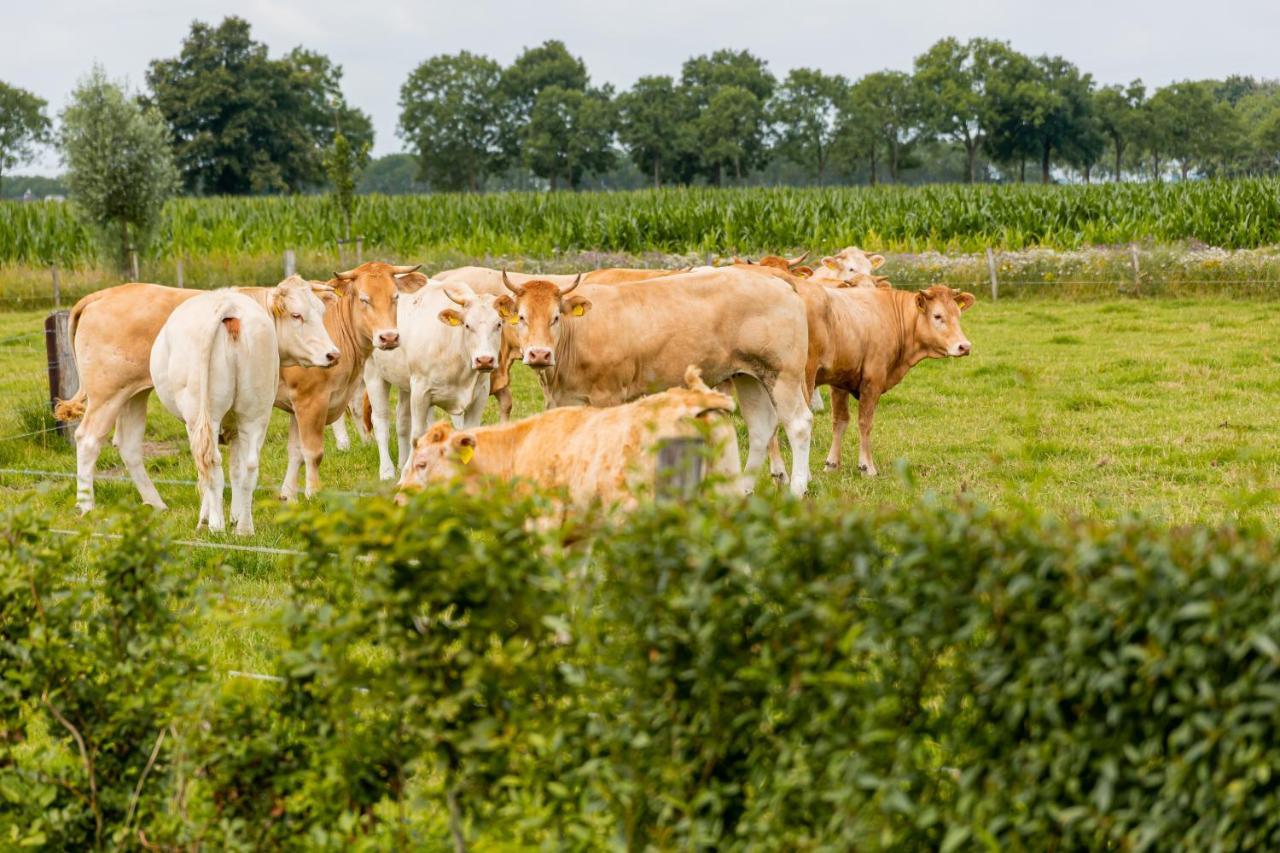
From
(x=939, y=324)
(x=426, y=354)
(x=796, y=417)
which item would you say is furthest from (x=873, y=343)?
(x=426, y=354)

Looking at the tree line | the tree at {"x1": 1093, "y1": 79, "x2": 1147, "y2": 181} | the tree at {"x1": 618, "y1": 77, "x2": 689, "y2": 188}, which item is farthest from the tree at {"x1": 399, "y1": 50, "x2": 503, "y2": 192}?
the tree at {"x1": 1093, "y1": 79, "x2": 1147, "y2": 181}

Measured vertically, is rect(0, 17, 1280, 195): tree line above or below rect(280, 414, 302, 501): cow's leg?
above

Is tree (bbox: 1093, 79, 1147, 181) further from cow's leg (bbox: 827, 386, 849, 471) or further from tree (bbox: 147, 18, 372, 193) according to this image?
cow's leg (bbox: 827, 386, 849, 471)

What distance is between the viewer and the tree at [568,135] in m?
100

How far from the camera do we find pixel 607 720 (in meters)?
3.62

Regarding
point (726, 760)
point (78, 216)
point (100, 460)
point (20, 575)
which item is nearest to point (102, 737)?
point (20, 575)

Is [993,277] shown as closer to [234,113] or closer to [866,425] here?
[866,425]

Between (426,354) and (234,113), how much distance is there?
6912cm

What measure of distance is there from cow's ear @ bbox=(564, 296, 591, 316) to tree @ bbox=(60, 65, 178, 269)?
23733 millimetres

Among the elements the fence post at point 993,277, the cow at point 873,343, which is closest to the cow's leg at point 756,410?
the cow at point 873,343

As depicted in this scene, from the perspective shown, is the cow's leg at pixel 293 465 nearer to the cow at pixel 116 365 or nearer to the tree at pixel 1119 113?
the cow at pixel 116 365

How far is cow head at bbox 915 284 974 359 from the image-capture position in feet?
41.8

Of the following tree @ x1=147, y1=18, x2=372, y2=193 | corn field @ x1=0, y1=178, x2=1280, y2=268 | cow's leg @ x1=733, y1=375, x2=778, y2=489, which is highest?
tree @ x1=147, y1=18, x2=372, y2=193

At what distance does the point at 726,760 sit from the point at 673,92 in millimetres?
108070
